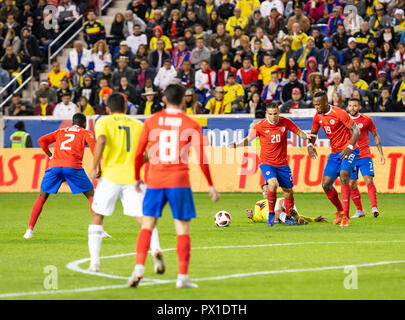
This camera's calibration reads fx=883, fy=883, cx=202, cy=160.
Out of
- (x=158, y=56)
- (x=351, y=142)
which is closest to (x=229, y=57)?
(x=158, y=56)

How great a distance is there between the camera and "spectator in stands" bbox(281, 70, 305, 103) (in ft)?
86.6

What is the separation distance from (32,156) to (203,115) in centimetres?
515

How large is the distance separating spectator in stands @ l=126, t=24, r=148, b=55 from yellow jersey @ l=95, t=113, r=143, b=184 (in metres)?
20.4

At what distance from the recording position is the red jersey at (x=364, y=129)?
59.3 feet

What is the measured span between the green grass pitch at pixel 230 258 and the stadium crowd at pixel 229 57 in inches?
314

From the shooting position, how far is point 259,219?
1738cm

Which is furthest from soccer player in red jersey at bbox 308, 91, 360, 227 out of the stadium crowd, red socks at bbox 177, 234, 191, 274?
the stadium crowd

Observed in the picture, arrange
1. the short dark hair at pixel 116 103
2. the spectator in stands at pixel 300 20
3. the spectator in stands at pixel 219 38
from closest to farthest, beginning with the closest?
1. the short dark hair at pixel 116 103
2. the spectator in stands at pixel 300 20
3. the spectator in stands at pixel 219 38

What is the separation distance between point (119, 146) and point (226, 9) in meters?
20.5

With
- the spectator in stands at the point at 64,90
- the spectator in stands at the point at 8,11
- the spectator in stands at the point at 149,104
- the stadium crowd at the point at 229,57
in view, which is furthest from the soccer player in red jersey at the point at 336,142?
the spectator in stands at the point at 8,11

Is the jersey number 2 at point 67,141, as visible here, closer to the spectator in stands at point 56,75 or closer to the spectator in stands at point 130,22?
the spectator in stands at point 56,75
